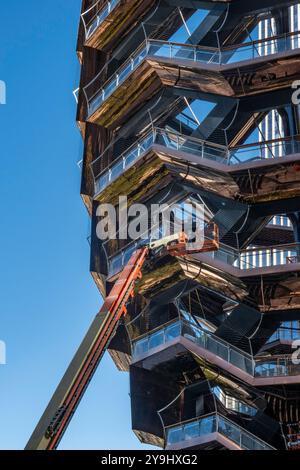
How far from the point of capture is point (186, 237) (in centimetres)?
4619

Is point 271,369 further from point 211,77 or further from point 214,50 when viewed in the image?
point 214,50

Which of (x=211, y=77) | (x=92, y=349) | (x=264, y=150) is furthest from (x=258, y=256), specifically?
(x=92, y=349)

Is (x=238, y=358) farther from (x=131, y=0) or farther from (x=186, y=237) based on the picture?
(x=131, y=0)

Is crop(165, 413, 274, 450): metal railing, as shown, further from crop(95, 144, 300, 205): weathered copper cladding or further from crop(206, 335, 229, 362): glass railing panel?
crop(95, 144, 300, 205): weathered copper cladding

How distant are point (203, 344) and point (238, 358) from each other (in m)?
1.41

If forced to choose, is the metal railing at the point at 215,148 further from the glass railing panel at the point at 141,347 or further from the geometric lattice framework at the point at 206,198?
the glass railing panel at the point at 141,347

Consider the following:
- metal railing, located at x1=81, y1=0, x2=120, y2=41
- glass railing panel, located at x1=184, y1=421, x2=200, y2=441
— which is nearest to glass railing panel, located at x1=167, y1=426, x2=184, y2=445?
glass railing panel, located at x1=184, y1=421, x2=200, y2=441

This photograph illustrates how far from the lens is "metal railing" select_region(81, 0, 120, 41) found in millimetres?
53688

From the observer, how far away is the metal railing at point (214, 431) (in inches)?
1646

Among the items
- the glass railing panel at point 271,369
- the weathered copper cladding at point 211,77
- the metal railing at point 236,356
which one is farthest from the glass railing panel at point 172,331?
the weathered copper cladding at point 211,77

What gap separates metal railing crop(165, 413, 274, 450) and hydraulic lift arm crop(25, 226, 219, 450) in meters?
3.89

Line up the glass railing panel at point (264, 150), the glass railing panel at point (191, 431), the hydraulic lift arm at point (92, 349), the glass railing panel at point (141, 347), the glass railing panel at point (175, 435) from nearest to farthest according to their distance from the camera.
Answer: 1. the hydraulic lift arm at point (92, 349)
2. the glass railing panel at point (191, 431)
3. the glass railing panel at point (175, 435)
4. the glass railing panel at point (264, 150)
5. the glass railing panel at point (141, 347)

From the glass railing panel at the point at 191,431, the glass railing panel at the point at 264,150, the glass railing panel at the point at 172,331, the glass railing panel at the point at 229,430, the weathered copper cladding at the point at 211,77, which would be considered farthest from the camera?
the weathered copper cladding at the point at 211,77

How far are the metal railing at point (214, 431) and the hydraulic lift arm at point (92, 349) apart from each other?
3.89m
